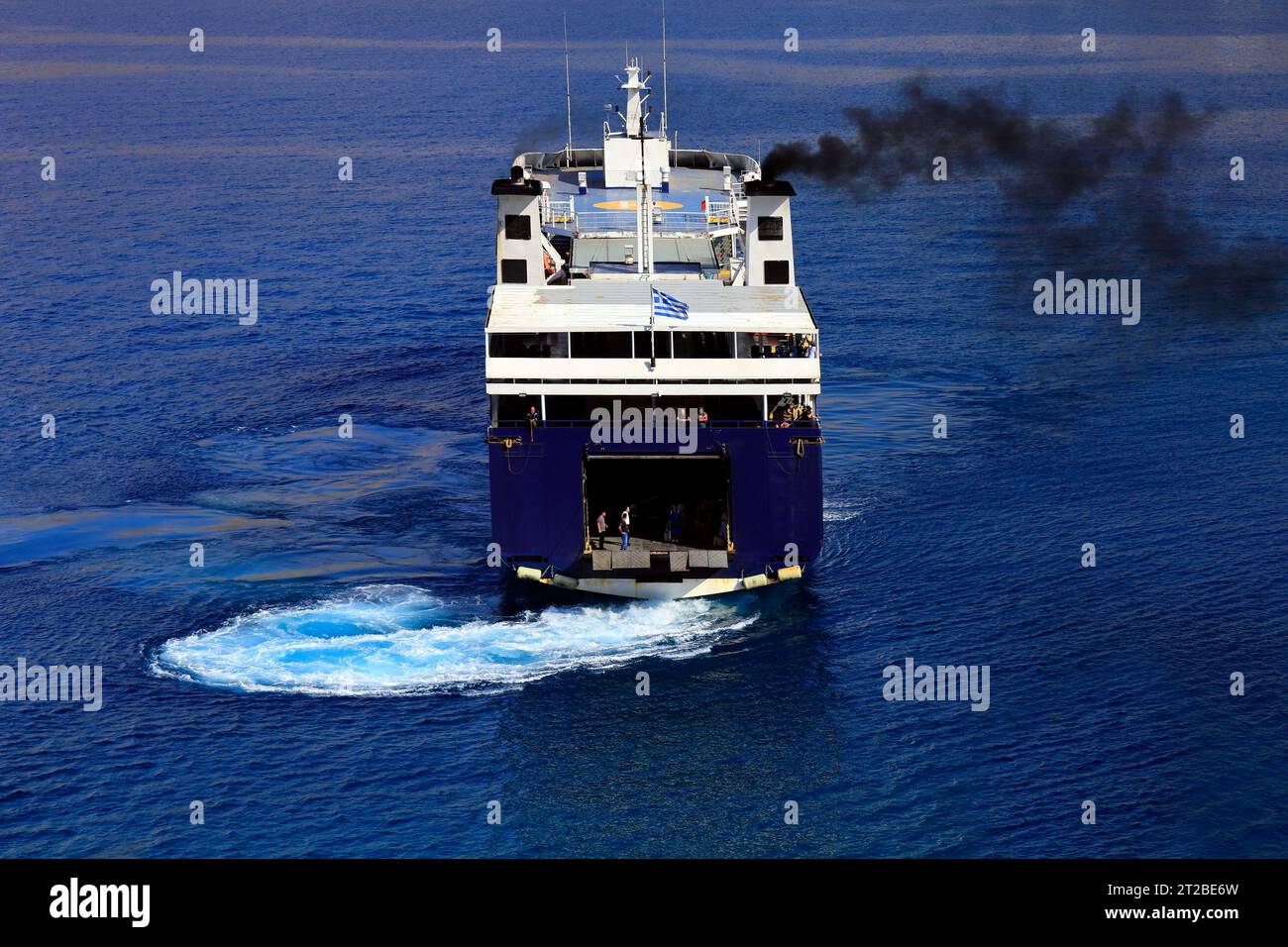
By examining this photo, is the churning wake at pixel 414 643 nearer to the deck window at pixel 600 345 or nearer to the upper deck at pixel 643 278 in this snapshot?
the upper deck at pixel 643 278

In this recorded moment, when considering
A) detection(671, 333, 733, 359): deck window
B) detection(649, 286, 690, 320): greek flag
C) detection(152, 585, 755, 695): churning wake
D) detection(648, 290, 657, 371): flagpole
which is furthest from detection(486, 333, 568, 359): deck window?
detection(152, 585, 755, 695): churning wake

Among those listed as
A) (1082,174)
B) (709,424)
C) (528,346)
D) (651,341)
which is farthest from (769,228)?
(1082,174)

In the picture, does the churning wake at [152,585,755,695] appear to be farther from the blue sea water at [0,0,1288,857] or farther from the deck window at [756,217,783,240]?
the deck window at [756,217,783,240]

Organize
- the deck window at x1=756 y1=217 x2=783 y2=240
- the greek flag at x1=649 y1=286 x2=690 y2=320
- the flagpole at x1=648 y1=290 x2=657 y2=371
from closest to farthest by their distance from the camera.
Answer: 1. the flagpole at x1=648 y1=290 x2=657 y2=371
2. the greek flag at x1=649 y1=286 x2=690 y2=320
3. the deck window at x1=756 y1=217 x2=783 y2=240

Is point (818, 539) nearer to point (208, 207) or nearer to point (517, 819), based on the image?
point (517, 819)

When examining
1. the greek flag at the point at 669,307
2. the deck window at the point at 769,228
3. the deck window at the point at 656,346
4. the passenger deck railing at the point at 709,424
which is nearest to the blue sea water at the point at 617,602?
the passenger deck railing at the point at 709,424

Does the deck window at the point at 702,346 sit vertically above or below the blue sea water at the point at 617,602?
above
